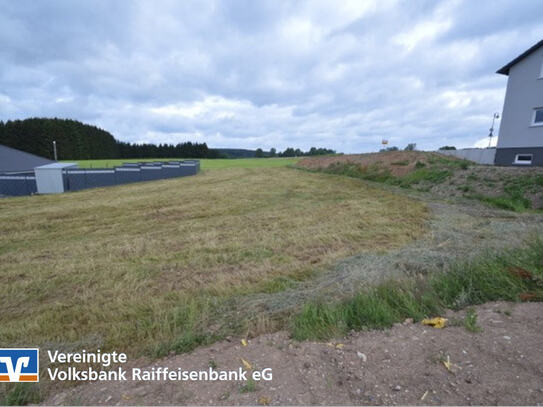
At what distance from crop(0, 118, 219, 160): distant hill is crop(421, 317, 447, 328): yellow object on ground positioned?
77898mm

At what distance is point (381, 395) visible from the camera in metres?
1.85

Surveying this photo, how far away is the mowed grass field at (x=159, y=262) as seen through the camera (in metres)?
3.02

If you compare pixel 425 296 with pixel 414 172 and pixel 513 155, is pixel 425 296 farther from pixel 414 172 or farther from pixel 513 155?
pixel 513 155

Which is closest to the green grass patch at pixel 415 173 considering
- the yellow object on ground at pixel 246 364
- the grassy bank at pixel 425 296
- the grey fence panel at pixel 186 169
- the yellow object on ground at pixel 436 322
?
the grassy bank at pixel 425 296

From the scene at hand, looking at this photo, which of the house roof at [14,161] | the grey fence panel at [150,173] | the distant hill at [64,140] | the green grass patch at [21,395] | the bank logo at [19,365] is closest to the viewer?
the green grass patch at [21,395]

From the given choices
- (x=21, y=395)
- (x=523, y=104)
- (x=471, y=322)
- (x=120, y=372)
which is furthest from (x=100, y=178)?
(x=523, y=104)

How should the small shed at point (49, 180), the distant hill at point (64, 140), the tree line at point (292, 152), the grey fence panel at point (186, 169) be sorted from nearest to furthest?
the small shed at point (49, 180), the grey fence panel at point (186, 169), the distant hill at point (64, 140), the tree line at point (292, 152)

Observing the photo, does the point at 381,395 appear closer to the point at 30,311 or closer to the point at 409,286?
the point at 409,286

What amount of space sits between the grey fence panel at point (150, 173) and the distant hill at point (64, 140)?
53362 mm

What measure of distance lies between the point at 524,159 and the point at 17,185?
107ft

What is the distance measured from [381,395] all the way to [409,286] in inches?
69.2

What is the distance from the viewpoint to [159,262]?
5.04m

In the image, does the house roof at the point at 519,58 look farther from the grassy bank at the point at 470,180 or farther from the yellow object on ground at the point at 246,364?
the yellow object on ground at the point at 246,364

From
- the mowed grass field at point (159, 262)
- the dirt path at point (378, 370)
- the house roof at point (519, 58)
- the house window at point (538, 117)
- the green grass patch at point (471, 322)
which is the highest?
the house roof at point (519, 58)
